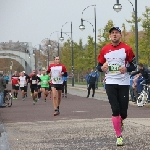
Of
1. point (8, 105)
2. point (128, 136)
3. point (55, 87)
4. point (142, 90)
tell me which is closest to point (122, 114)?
point (128, 136)

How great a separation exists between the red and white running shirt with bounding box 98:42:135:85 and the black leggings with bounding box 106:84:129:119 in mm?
85

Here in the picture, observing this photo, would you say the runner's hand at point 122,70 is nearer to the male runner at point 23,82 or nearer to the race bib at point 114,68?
the race bib at point 114,68

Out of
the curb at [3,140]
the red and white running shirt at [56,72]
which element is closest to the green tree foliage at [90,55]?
the red and white running shirt at [56,72]

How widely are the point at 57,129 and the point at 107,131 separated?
4.32 feet

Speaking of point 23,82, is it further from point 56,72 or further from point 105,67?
point 105,67

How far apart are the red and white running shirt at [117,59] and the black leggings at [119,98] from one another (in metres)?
0.08

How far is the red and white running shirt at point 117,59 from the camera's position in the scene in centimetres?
912

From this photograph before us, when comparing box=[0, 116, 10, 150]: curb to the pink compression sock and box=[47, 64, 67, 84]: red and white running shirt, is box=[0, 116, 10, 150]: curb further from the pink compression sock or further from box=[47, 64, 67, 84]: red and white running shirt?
box=[47, 64, 67, 84]: red and white running shirt

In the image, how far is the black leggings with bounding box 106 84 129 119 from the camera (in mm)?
9090

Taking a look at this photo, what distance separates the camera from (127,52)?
9141 mm

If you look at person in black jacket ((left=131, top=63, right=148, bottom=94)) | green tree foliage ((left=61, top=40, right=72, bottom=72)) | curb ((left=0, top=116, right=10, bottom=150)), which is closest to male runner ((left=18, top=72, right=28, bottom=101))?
person in black jacket ((left=131, top=63, right=148, bottom=94))

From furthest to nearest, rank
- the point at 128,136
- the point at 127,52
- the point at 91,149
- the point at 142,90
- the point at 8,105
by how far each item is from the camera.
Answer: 1. the point at 8,105
2. the point at 142,90
3. the point at 128,136
4. the point at 127,52
5. the point at 91,149

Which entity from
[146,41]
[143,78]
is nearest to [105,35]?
[146,41]

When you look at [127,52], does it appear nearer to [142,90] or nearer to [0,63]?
[142,90]
